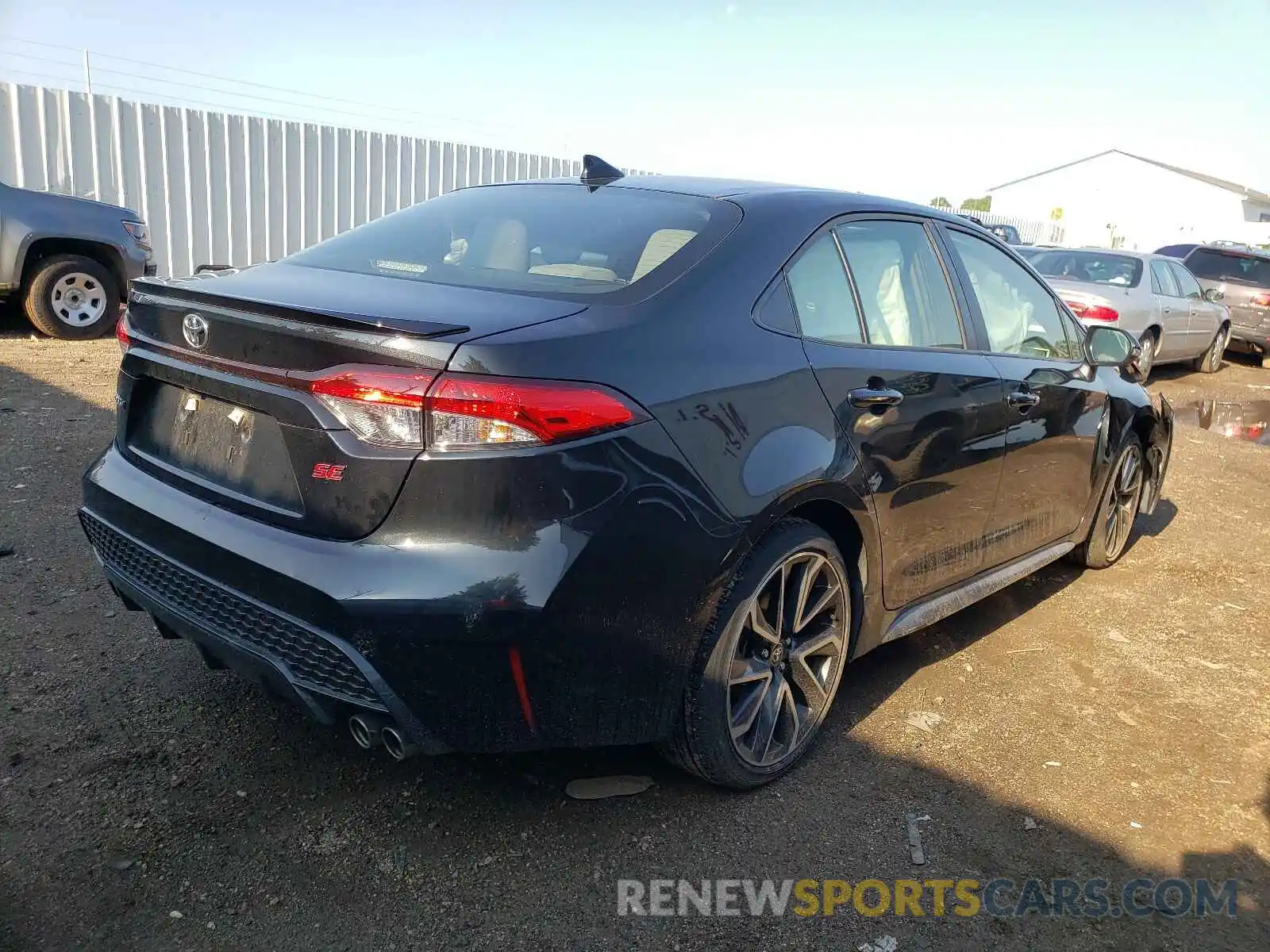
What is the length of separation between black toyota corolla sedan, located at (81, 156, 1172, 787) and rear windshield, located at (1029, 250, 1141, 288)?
905 cm

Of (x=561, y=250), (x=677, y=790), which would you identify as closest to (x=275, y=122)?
(x=561, y=250)

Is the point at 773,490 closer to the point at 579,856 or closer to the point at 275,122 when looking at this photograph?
the point at 579,856

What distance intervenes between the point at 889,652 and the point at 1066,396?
128 cm

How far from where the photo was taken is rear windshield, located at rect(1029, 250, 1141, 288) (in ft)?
37.3

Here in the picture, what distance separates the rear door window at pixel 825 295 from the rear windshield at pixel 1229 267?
48.4 ft

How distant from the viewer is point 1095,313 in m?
10.8

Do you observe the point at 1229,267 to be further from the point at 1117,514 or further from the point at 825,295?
the point at 825,295

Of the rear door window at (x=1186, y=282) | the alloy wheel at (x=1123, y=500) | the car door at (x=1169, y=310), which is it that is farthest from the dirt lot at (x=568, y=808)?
the rear door window at (x=1186, y=282)

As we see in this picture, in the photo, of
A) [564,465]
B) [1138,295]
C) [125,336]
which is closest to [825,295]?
[564,465]

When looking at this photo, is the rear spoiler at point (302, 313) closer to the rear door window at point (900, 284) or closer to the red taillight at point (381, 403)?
the red taillight at point (381, 403)

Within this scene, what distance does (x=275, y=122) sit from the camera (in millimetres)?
12445

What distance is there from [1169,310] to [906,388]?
10.4m

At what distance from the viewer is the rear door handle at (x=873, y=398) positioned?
2.82 m

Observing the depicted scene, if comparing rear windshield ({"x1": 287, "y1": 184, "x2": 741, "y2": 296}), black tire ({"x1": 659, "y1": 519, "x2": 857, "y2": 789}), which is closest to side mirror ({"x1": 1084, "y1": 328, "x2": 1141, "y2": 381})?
black tire ({"x1": 659, "y1": 519, "x2": 857, "y2": 789})
